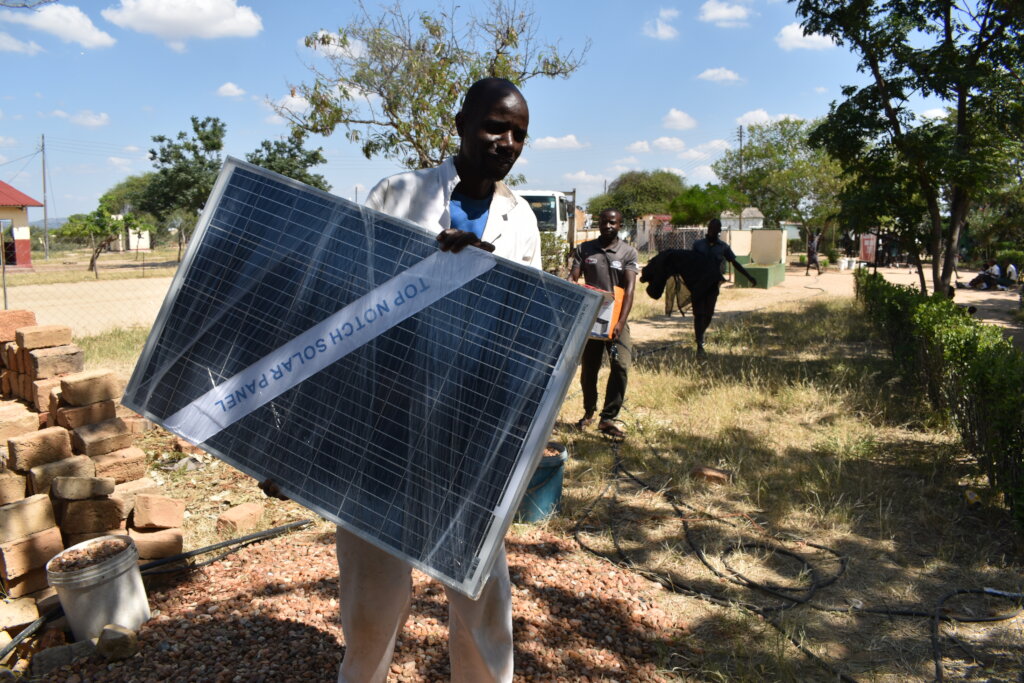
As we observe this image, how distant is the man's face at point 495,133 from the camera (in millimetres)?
1934

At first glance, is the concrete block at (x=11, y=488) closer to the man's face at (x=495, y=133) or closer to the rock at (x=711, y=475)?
the man's face at (x=495, y=133)

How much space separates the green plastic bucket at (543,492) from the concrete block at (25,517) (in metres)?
2.38

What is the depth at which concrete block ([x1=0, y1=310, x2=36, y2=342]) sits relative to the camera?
234 inches

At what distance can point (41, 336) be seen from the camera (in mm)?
5551

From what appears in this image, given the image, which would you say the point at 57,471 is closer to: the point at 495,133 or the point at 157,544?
the point at 157,544

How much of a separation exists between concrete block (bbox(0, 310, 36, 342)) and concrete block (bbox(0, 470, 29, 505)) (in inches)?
127

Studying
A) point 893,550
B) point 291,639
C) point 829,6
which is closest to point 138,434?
point 291,639

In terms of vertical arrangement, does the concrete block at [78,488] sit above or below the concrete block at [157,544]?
above

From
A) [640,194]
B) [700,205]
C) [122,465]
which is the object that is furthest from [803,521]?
[640,194]

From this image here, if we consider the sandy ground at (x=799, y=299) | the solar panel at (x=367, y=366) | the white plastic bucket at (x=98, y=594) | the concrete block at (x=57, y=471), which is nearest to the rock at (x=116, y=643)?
the white plastic bucket at (x=98, y=594)

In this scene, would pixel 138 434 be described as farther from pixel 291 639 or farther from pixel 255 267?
pixel 255 267

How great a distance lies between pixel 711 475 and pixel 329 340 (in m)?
3.76

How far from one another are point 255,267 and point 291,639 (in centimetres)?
182

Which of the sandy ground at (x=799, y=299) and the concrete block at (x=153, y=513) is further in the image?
the sandy ground at (x=799, y=299)
